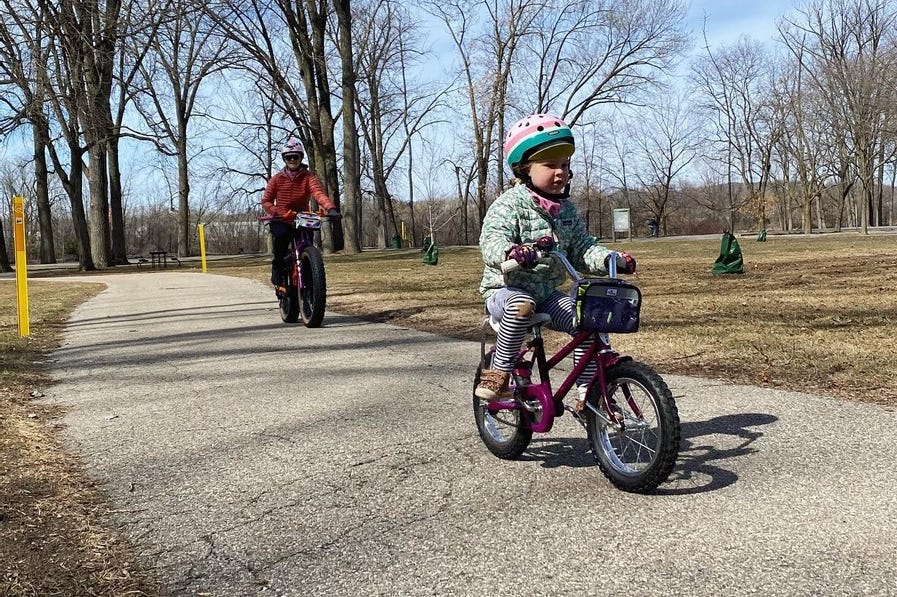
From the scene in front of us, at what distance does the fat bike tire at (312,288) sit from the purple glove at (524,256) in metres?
5.43

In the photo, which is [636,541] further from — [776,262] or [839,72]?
[839,72]

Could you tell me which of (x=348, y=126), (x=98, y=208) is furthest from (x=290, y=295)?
(x=348, y=126)

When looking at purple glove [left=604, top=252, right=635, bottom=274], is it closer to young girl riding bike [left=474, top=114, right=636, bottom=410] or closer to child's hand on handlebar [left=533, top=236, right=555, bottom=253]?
young girl riding bike [left=474, top=114, right=636, bottom=410]

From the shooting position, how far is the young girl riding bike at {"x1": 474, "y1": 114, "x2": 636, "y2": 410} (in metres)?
3.30

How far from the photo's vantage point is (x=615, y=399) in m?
3.05

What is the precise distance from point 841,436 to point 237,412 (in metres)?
3.31

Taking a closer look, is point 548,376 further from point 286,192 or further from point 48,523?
point 286,192

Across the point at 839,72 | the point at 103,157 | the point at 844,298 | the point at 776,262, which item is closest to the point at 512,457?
the point at 844,298

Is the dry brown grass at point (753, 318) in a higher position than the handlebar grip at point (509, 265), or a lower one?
lower

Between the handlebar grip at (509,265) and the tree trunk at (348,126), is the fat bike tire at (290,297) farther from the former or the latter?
the tree trunk at (348,126)

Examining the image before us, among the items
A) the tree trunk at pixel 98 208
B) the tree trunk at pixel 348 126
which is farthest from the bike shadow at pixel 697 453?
the tree trunk at pixel 98 208

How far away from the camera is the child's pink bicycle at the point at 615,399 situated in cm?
281

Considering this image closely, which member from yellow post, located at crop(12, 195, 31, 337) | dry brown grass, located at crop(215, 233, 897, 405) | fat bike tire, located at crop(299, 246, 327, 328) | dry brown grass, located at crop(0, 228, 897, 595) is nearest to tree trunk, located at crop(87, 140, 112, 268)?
dry brown grass, located at crop(0, 228, 897, 595)

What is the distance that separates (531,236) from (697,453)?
127cm
